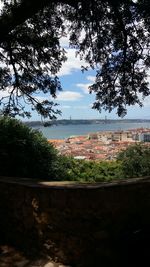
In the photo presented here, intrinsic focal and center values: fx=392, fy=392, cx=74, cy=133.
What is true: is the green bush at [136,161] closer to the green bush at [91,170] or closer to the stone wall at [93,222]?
the green bush at [91,170]

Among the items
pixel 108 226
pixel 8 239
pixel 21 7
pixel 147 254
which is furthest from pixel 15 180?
pixel 21 7

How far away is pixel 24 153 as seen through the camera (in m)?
6.88

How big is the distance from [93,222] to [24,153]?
10.0 ft

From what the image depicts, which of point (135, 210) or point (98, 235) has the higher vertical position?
point (135, 210)

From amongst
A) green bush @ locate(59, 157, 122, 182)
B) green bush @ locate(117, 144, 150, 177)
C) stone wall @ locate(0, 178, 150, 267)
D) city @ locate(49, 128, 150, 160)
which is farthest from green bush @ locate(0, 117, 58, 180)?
green bush @ locate(117, 144, 150, 177)

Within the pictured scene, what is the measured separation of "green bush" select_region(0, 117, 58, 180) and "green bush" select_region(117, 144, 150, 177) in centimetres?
252

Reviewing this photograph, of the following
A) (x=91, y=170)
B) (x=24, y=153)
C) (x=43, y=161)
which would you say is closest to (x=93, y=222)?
(x=24, y=153)

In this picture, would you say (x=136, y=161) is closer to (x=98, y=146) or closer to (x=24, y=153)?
(x=24, y=153)

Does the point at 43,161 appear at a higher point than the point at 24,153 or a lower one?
lower

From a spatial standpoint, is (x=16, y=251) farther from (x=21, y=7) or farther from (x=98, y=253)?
(x=21, y=7)

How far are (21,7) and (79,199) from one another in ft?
12.0

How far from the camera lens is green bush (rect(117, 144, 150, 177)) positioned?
9.80 m

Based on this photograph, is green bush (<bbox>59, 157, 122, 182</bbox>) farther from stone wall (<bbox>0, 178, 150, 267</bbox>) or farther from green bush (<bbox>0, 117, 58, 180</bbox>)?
stone wall (<bbox>0, 178, 150, 267</bbox>)

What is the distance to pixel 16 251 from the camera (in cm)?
455
